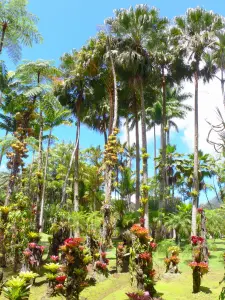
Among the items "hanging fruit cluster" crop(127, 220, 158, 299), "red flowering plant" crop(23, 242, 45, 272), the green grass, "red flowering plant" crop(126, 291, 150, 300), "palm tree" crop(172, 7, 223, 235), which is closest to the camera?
"red flowering plant" crop(126, 291, 150, 300)

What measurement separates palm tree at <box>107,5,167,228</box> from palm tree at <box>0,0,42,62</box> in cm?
596

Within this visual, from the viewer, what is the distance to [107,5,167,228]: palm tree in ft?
63.8

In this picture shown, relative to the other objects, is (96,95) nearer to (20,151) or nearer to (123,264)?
(20,151)

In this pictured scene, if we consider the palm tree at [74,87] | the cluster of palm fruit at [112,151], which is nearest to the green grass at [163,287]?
the cluster of palm fruit at [112,151]

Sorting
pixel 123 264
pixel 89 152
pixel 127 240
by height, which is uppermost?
pixel 89 152

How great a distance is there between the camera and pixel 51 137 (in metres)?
27.6

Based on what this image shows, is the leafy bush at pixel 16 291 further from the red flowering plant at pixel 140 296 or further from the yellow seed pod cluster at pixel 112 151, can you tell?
the yellow seed pod cluster at pixel 112 151

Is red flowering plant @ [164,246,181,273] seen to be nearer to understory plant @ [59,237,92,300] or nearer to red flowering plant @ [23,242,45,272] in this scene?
understory plant @ [59,237,92,300]

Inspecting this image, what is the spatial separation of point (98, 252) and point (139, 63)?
1171 cm

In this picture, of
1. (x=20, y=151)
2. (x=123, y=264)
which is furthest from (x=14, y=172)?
(x=123, y=264)

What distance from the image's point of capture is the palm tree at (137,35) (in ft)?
63.8

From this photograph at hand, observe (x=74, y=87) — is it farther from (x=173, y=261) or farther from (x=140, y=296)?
(x=140, y=296)

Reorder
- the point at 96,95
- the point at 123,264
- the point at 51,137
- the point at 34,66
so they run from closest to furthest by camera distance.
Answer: the point at 123,264
the point at 34,66
the point at 96,95
the point at 51,137

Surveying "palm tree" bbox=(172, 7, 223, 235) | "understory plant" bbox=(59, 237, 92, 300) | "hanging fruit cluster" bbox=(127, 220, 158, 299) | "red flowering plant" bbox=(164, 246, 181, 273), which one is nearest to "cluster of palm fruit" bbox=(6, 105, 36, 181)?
"understory plant" bbox=(59, 237, 92, 300)
